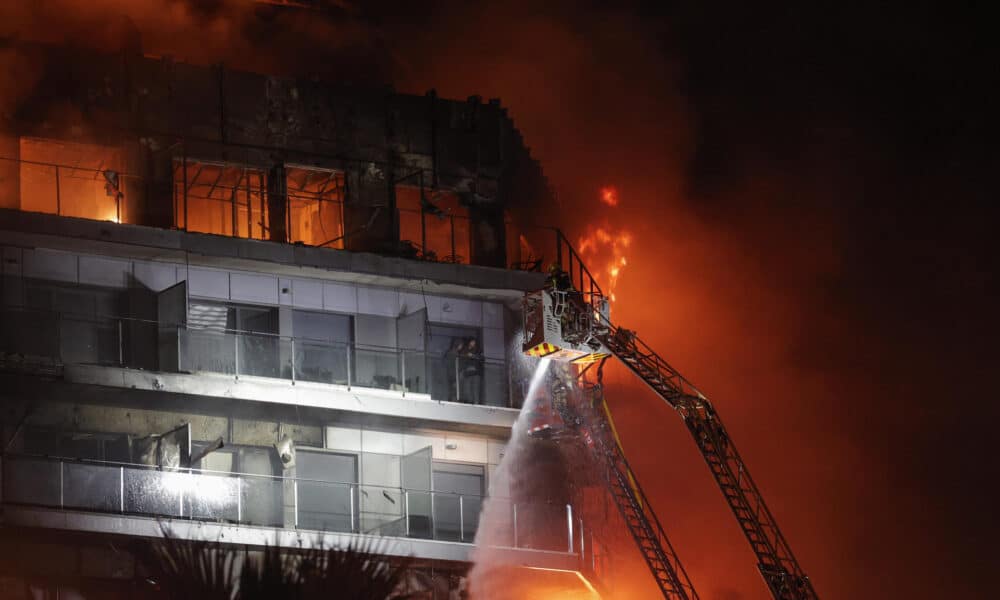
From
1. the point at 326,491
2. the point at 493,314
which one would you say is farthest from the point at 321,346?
the point at 493,314

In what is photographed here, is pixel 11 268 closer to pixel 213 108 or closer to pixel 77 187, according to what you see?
pixel 77 187

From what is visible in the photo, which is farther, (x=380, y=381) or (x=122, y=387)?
(x=380, y=381)

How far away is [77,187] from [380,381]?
9.42 meters

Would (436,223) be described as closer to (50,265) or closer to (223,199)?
(223,199)

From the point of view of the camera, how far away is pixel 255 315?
4894cm

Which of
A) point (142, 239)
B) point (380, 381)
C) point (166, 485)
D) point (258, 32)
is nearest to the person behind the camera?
point (166, 485)

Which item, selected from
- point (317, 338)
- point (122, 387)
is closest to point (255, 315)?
point (317, 338)

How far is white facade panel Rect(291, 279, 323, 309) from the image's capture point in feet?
163

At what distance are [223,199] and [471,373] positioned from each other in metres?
8.29

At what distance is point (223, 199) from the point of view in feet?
167

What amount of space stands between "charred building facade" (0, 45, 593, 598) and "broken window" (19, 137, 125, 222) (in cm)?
7

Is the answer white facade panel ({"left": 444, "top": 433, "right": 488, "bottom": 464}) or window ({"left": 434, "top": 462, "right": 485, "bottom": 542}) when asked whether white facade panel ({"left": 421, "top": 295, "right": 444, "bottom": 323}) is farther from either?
window ({"left": 434, "top": 462, "right": 485, "bottom": 542})

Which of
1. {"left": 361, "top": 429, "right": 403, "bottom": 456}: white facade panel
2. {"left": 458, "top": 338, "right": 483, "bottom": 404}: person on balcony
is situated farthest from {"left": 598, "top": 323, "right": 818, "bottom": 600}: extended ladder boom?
{"left": 361, "top": 429, "right": 403, "bottom": 456}: white facade panel

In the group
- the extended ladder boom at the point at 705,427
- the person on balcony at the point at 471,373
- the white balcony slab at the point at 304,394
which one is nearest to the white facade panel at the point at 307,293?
the white balcony slab at the point at 304,394
